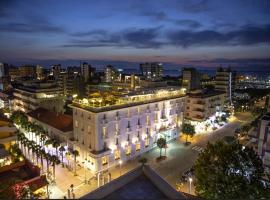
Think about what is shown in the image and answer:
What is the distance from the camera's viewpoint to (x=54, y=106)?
8675 centimetres

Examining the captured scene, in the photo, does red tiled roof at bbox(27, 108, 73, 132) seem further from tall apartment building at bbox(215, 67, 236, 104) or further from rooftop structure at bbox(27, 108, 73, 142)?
tall apartment building at bbox(215, 67, 236, 104)

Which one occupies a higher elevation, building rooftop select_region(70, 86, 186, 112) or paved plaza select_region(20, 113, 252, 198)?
building rooftop select_region(70, 86, 186, 112)

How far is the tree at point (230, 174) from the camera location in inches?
923

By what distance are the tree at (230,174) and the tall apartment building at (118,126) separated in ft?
77.6

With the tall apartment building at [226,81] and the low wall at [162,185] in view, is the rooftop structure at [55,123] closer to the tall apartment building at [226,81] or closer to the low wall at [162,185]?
the low wall at [162,185]

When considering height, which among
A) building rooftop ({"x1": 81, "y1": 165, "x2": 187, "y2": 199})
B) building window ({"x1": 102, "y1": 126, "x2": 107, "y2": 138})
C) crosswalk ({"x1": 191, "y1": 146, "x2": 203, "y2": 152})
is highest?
building rooftop ({"x1": 81, "y1": 165, "x2": 187, "y2": 199})

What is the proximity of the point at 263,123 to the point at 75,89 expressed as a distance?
125 m

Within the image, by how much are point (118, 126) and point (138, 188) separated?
29921mm

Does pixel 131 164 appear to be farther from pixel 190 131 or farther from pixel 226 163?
pixel 226 163

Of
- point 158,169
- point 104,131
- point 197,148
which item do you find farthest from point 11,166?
point 197,148

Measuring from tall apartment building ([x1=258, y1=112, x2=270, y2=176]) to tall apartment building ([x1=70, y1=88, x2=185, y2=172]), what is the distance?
86.4 feet

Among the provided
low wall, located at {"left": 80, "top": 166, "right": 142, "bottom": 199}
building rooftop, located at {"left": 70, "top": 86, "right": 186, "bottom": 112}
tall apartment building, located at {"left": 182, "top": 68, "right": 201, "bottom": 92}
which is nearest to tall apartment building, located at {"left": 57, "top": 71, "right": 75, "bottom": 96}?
tall apartment building, located at {"left": 182, "top": 68, "right": 201, "bottom": 92}

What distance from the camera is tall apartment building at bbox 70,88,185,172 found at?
44188mm

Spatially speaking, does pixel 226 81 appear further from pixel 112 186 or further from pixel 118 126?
pixel 112 186
